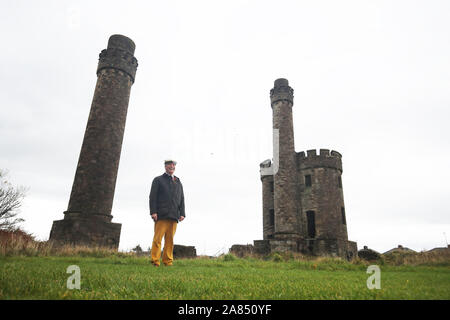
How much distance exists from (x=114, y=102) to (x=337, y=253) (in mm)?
15895

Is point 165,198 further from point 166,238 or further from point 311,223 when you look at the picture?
point 311,223

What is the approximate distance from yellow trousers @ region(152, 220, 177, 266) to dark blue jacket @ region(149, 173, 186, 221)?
0.56ft

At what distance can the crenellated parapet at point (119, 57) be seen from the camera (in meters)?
13.4

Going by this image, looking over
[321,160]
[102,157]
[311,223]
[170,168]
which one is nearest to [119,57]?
[102,157]

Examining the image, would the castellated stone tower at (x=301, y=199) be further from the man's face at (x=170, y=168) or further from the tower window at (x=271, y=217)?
the man's face at (x=170, y=168)

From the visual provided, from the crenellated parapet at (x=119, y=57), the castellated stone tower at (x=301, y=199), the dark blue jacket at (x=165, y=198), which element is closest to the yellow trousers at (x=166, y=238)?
the dark blue jacket at (x=165, y=198)

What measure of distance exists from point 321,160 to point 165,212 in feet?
58.3

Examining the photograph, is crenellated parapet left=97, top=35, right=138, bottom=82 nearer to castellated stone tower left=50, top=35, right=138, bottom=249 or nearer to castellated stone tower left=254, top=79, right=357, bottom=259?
castellated stone tower left=50, top=35, right=138, bottom=249

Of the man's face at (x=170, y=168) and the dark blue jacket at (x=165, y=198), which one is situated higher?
the man's face at (x=170, y=168)

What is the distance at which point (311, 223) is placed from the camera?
67.5 feet

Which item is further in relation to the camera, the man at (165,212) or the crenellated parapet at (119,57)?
the crenellated parapet at (119,57)
